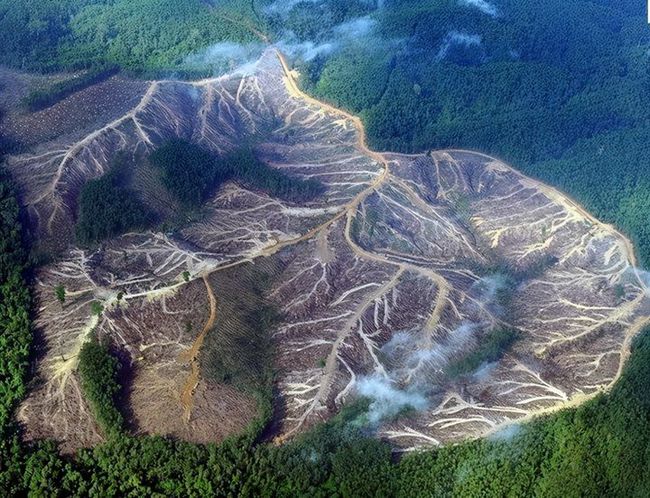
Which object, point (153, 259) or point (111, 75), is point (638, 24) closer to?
point (111, 75)

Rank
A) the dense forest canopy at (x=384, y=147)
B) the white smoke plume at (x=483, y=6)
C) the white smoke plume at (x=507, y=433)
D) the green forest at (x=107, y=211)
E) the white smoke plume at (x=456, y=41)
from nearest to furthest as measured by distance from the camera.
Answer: the dense forest canopy at (x=384, y=147) → the white smoke plume at (x=507, y=433) → the green forest at (x=107, y=211) → the white smoke plume at (x=456, y=41) → the white smoke plume at (x=483, y=6)

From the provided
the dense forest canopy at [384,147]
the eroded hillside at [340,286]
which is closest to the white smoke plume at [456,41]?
the dense forest canopy at [384,147]

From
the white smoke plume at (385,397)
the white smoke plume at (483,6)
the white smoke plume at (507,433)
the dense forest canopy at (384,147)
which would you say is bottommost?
the white smoke plume at (507,433)

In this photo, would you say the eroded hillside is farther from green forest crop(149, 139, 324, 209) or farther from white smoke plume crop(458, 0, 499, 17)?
white smoke plume crop(458, 0, 499, 17)

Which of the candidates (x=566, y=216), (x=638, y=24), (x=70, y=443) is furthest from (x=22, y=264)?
(x=638, y=24)

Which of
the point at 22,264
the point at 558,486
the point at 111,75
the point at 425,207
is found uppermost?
the point at 111,75

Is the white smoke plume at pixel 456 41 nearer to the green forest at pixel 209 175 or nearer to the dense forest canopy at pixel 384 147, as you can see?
the dense forest canopy at pixel 384 147

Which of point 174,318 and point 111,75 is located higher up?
point 111,75
